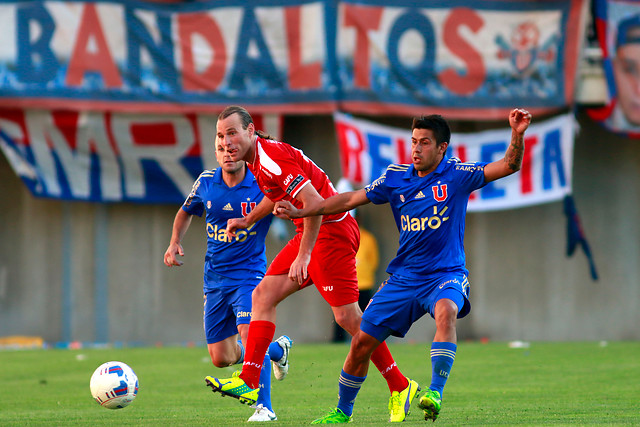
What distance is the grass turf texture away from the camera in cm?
698

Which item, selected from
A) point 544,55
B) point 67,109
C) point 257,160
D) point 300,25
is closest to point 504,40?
point 544,55

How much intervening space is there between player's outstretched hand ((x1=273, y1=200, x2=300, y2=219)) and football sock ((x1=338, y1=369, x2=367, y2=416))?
113cm

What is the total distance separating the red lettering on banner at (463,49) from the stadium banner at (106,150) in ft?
9.46

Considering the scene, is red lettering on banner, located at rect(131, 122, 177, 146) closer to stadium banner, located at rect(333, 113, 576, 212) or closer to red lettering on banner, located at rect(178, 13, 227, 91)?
red lettering on banner, located at rect(178, 13, 227, 91)

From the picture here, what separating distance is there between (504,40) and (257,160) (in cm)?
980

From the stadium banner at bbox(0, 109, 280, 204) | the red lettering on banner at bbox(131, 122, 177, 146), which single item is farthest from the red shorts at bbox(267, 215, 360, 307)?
the red lettering on banner at bbox(131, 122, 177, 146)

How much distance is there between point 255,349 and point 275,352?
3.55ft

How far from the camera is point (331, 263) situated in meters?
6.94

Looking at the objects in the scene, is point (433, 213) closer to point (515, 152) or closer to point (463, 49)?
point (515, 152)

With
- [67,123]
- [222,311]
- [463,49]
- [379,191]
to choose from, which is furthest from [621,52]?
[379,191]

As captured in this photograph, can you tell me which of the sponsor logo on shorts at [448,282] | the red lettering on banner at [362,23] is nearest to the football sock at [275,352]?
the sponsor logo on shorts at [448,282]

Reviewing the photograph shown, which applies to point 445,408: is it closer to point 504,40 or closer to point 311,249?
point 311,249

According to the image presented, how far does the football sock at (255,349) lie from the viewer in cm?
639

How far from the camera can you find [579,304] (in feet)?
55.0
